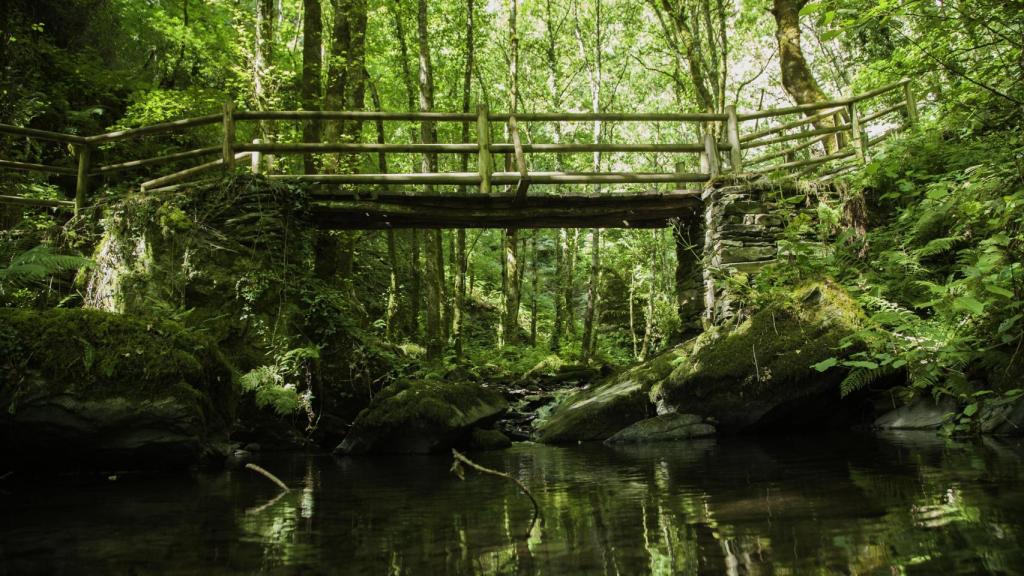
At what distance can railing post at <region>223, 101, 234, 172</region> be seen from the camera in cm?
830

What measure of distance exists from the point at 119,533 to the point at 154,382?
2411 millimetres

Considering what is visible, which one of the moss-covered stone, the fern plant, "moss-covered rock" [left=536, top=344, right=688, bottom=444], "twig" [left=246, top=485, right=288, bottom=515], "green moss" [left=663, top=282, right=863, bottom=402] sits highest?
the fern plant

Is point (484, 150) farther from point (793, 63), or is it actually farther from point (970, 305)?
point (793, 63)

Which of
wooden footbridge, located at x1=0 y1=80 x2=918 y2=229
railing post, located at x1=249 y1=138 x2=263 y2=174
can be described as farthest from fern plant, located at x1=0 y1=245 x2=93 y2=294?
railing post, located at x1=249 y1=138 x2=263 y2=174

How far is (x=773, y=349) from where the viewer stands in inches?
252

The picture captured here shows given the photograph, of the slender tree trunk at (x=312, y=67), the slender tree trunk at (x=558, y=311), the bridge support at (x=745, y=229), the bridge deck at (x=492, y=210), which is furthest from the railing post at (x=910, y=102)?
the slender tree trunk at (x=312, y=67)

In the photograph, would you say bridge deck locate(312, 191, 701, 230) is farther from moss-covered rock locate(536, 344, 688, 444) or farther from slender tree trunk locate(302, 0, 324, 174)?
moss-covered rock locate(536, 344, 688, 444)

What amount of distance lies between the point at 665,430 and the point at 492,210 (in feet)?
13.5

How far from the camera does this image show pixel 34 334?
181 inches

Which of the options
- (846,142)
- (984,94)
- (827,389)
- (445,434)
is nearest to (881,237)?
(827,389)

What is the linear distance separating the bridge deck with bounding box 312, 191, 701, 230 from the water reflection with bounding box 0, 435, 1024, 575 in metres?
5.00

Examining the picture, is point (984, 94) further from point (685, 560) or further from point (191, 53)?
point (191, 53)

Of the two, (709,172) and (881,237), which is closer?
(881,237)

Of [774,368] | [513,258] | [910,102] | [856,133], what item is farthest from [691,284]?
[513,258]
